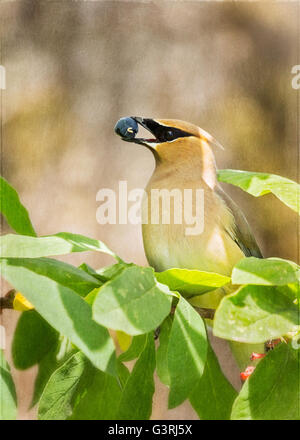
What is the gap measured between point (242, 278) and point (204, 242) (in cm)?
38

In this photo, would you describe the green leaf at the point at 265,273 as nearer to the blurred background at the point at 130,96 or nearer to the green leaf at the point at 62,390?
the green leaf at the point at 62,390

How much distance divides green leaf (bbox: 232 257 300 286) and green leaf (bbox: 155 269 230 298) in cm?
6

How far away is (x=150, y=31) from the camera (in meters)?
0.87

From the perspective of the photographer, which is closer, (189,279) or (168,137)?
(189,279)

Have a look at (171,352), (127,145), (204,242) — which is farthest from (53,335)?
(127,145)

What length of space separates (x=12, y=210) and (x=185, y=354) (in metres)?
0.22

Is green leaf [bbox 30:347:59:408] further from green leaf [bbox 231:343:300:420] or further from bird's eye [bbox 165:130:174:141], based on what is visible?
bird's eye [bbox 165:130:174:141]

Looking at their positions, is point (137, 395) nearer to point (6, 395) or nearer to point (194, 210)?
point (6, 395)

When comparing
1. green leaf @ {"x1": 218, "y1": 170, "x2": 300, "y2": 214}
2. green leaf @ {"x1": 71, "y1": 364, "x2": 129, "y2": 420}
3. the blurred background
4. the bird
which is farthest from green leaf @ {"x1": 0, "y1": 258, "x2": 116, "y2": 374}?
the blurred background

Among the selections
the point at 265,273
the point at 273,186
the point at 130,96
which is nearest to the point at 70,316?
the point at 265,273

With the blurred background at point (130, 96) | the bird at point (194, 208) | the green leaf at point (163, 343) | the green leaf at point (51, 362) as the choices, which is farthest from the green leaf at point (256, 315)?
the blurred background at point (130, 96)

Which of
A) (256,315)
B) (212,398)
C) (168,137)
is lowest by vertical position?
(212,398)

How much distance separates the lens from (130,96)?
903mm
